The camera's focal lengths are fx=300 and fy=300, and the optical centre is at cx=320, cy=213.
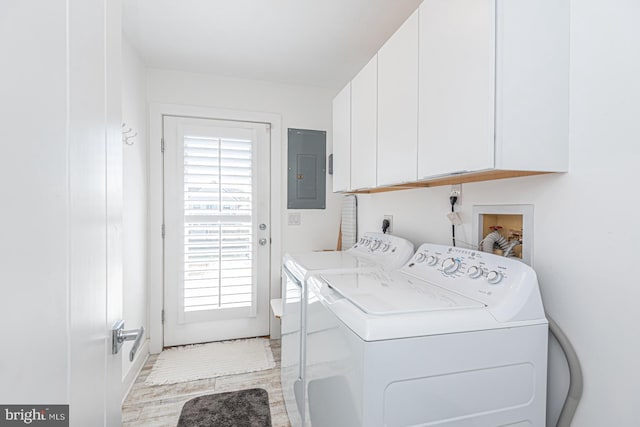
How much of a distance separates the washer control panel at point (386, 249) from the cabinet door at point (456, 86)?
540 millimetres

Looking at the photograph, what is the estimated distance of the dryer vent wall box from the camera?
300 centimetres

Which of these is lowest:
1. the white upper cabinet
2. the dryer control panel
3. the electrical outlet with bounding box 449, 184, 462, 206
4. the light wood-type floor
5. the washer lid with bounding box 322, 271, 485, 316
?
the light wood-type floor

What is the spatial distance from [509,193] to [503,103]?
0.44 meters

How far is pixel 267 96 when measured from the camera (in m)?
2.91

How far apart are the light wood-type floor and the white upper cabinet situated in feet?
6.05

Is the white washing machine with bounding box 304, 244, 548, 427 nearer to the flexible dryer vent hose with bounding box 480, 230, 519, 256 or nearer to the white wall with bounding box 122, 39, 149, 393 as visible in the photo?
the flexible dryer vent hose with bounding box 480, 230, 519, 256

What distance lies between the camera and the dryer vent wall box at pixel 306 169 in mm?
2996

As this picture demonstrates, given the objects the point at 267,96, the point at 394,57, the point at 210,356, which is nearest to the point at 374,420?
the point at 394,57

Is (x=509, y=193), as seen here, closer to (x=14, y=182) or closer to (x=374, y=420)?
(x=374, y=420)

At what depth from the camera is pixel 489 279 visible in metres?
1.06

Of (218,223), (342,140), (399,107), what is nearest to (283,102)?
(342,140)
